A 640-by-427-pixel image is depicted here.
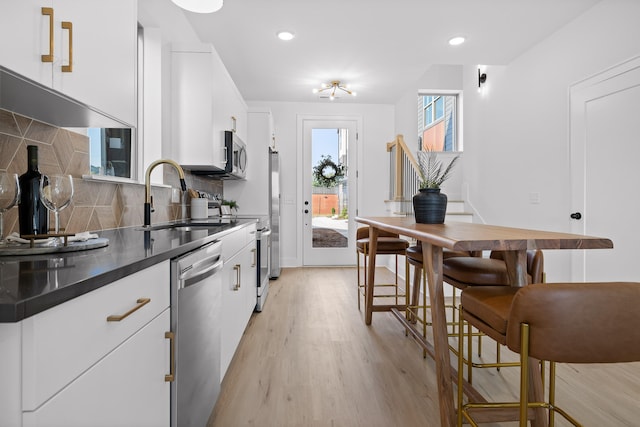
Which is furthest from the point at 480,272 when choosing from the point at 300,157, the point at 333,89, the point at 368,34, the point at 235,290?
the point at 300,157

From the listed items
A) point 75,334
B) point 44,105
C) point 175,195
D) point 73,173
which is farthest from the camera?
point 175,195

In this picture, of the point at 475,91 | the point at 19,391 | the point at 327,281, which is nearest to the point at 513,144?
the point at 475,91

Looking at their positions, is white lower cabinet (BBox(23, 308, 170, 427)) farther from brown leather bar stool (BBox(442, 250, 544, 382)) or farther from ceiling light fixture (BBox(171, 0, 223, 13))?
ceiling light fixture (BBox(171, 0, 223, 13))

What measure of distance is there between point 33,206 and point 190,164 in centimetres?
161

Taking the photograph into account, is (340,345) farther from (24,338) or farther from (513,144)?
(513,144)

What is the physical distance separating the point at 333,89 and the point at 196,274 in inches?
166

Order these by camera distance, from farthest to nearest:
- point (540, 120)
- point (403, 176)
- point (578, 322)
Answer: point (403, 176) → point (540, 120) → point (578, 322)

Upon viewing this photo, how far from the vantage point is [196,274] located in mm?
1322

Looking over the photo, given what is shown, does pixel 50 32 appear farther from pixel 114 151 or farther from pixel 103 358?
pixel 114 151

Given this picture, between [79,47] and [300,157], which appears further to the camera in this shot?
[300,157]

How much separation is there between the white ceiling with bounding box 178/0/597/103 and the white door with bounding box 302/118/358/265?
1.13 m

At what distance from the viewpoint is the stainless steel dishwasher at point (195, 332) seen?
1.17 metres

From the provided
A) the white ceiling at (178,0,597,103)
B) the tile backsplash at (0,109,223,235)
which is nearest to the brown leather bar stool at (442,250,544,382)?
the tile backsplash at (0,109,223,235)

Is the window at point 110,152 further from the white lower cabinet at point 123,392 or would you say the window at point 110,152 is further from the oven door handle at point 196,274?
the white lower cabinet at point 123,392
